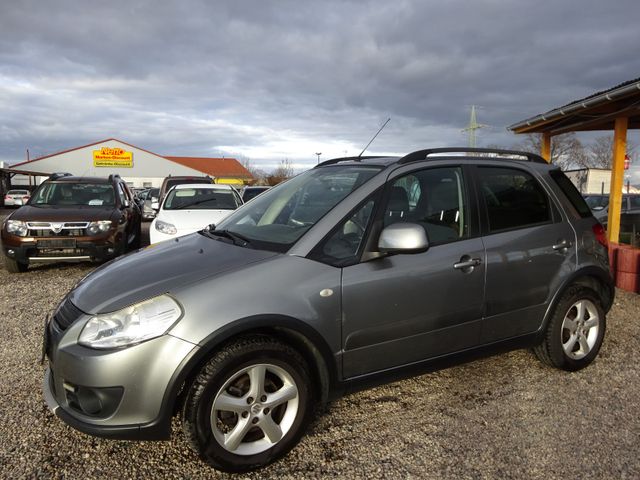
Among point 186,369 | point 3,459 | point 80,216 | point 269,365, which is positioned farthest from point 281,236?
point 80,216

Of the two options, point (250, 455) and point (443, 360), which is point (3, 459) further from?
point (443, 360)

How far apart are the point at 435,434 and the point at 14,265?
7299 millimetres

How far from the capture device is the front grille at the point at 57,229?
722cm

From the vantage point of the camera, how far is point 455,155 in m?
3.53

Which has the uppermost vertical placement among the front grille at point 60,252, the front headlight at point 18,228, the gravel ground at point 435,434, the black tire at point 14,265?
the front headlight at point 18,228

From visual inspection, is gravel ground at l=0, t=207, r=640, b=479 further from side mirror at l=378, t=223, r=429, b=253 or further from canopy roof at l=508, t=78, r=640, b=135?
canopy roof at l=508, t=78, r=640, b=135

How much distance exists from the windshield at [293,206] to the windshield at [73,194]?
18.7ft

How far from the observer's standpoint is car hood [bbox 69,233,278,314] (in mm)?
2477

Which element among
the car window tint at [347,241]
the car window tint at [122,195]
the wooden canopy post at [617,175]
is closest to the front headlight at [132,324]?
the car window tint at [347,241]

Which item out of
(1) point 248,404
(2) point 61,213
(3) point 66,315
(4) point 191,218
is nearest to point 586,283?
(1) point 248,404

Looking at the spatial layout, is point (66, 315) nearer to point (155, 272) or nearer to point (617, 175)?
point (155, 272)

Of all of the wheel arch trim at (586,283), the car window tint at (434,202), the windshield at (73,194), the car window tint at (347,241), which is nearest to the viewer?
the car window tint at (347,241)

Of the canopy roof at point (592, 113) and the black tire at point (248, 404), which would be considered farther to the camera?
the canopy roof at point (592, 113)

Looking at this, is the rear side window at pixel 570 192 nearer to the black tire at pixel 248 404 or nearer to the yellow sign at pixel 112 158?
the black tire at pixel 248 404
